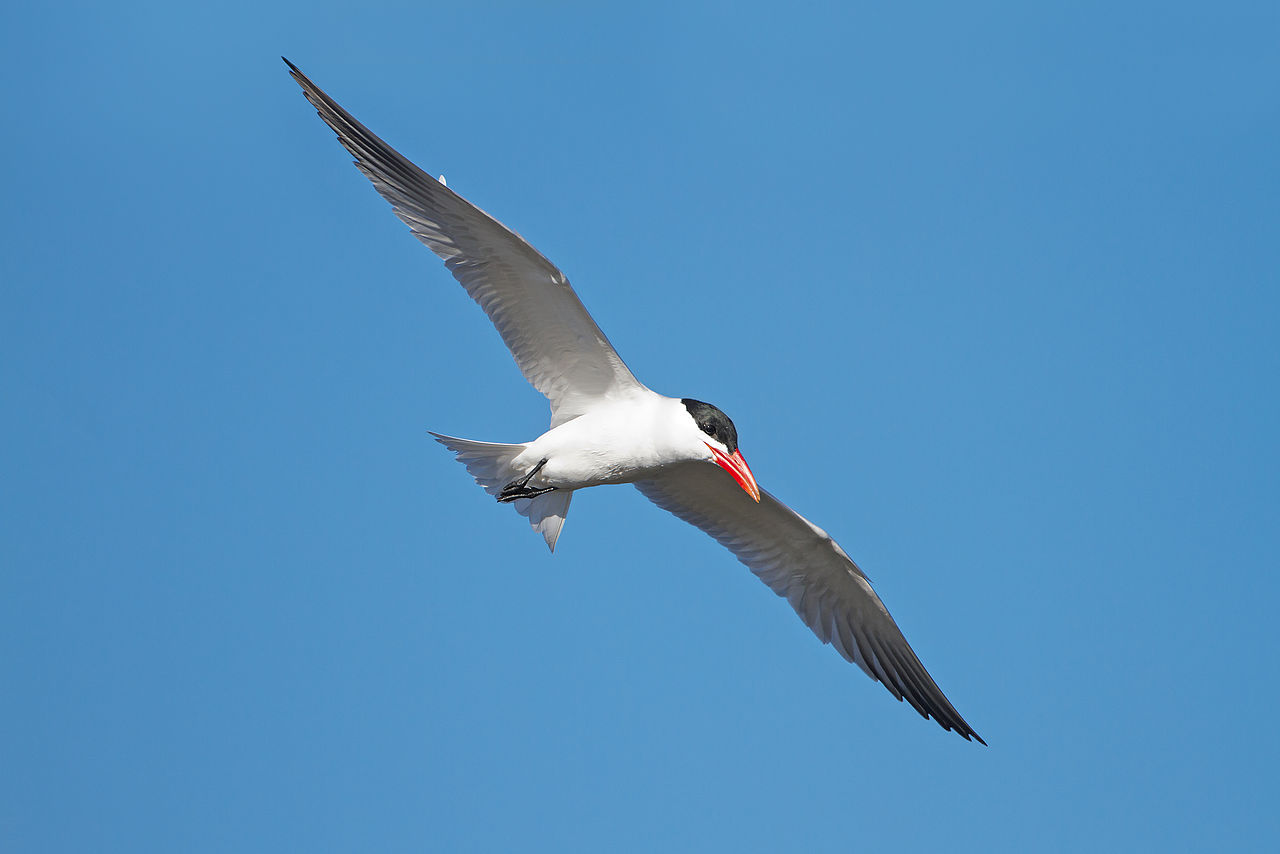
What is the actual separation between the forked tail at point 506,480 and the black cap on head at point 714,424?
45.9 inches

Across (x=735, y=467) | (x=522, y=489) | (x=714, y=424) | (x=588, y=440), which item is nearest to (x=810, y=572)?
(x=735, y=467)

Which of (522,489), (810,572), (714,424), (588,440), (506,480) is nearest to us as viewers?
(714,424)

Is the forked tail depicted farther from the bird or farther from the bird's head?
the bird's head

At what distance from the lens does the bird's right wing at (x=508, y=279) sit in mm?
6863

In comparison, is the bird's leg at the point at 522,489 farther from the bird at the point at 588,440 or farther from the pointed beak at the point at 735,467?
the pointed beak at the point at 735,467

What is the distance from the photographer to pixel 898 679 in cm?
835

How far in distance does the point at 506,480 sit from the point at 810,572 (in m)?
2.35

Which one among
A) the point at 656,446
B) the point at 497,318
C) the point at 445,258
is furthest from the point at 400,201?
the point at 656,446

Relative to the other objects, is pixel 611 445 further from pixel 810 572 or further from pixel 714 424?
pixel 810 572

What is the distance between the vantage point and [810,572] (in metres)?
8.53

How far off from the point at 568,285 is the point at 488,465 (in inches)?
56.0

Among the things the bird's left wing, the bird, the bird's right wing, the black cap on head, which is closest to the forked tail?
the bird

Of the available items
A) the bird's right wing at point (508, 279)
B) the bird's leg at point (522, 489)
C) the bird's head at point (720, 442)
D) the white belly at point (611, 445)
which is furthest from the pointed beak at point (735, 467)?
the bird's leg at point (522, 489)

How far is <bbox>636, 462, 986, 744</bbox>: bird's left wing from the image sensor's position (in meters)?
8.27
